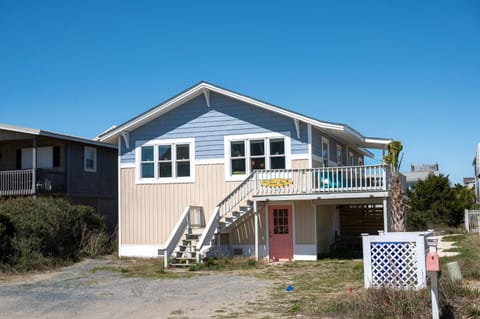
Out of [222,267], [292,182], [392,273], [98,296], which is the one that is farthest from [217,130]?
[392,273]

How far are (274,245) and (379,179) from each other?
4775 mm

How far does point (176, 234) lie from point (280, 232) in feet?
13.2

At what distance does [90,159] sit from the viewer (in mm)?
29094

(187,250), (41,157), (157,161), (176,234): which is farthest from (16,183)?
(187,250)

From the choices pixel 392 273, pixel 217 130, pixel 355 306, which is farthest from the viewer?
pixel 217 130

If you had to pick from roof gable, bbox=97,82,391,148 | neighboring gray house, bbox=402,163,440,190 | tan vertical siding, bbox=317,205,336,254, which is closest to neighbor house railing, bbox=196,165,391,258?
roof gable, bbox=97,82,391,148

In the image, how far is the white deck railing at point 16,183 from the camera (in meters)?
26.0

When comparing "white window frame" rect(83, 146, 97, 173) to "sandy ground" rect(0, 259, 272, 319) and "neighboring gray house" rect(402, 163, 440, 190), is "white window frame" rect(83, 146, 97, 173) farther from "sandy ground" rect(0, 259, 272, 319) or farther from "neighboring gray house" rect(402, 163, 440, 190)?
"neighboring gray house" rect(402, 163, 440, 190)

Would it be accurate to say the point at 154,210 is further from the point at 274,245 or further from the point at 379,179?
the point at 379,179

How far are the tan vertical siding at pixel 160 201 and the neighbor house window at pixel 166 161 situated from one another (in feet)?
1.09

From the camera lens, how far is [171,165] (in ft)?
77.2

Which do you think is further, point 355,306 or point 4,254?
point 4,254

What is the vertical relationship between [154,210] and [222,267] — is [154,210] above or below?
above

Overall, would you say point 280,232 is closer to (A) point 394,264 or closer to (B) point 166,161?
(B) point 166,161
